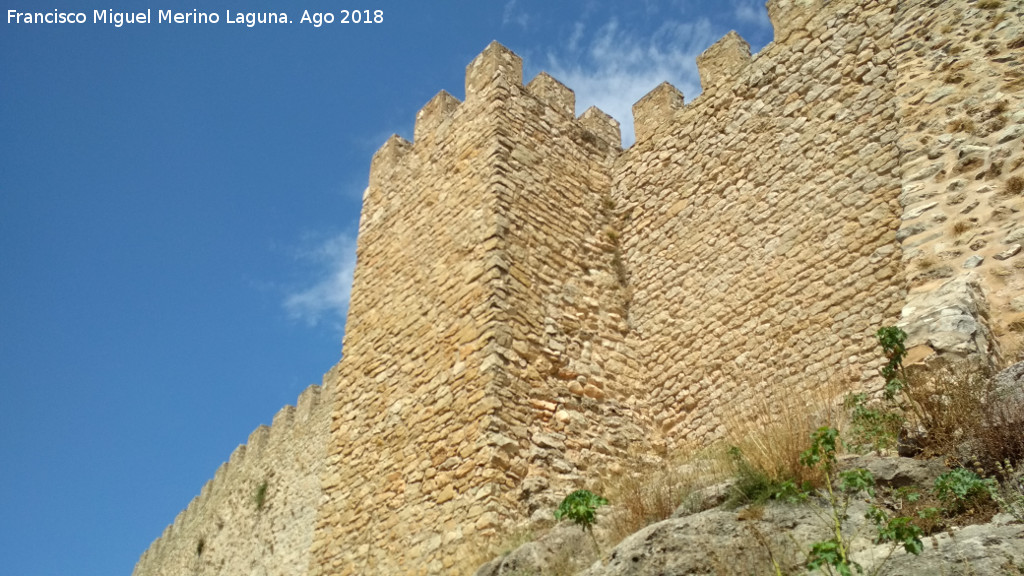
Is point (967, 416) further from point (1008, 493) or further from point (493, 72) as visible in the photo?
point (493, 72)

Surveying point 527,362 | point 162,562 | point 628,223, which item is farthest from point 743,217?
point 162,562

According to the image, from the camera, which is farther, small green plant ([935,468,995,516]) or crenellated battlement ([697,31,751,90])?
crenellated battlement ([697,31,751,90])

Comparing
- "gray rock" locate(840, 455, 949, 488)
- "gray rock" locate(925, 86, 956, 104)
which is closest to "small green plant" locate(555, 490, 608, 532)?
"gray rock" locate(840, 455, 949, 488)

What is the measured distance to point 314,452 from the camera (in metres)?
14.1

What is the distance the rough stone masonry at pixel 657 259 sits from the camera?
6035mm

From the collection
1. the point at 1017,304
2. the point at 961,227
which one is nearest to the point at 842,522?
the point at 1017,304

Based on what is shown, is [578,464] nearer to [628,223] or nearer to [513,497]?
[513,497]

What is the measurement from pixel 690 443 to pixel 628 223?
A: 2628mm

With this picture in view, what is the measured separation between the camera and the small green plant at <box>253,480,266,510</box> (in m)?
15.2

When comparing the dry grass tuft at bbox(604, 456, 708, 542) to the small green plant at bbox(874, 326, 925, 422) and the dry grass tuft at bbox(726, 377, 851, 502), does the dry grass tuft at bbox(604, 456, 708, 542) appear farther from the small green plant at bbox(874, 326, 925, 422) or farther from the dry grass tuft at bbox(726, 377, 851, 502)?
the small green plant at bbox(874, 326, 925, 422)

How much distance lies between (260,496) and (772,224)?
424 inches

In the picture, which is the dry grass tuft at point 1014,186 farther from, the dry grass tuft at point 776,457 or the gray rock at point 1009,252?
the dry grass tuft at point 776,457

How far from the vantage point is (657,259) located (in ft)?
28.6

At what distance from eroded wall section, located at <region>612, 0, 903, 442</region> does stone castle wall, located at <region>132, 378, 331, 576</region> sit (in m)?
7.11
